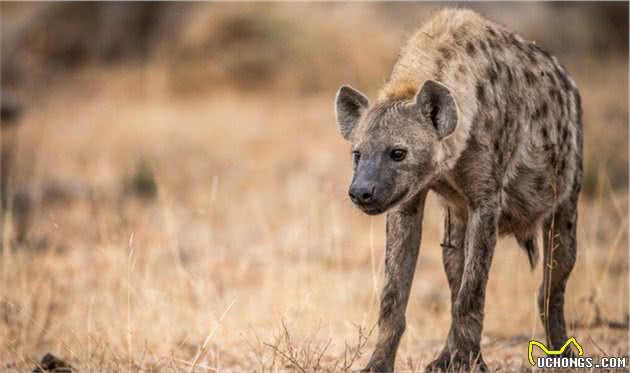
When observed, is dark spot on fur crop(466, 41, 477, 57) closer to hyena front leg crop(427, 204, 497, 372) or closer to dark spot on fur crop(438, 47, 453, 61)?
dark spot on fur crop(438, 47, 453, 61)

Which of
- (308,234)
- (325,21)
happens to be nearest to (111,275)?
(308,234)

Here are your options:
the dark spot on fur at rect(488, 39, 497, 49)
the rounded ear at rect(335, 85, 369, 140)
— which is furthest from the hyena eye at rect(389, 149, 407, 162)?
the dark spot on fur at rect(488, 39, 497, 49)

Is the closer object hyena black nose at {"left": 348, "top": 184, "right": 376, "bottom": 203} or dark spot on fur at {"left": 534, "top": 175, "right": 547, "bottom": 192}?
hyena black nose at {"left": 348, "top": 184, "right": 376, "bottom": 203}

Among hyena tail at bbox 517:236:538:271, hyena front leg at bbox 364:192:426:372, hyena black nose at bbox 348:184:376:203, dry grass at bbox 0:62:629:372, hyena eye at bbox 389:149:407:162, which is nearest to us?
hyena black nose at bbox 348:184:376:203

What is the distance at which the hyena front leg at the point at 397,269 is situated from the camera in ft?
13.0

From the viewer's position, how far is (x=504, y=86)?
407 centimetres

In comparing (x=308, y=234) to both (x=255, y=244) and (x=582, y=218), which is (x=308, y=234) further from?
(x=582, y=218)

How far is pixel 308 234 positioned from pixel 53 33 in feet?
34.1

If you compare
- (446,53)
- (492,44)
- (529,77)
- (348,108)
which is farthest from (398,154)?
(529,77)

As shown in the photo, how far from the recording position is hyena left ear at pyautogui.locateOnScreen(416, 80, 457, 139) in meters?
3.61

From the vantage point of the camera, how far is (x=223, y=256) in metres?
8.57

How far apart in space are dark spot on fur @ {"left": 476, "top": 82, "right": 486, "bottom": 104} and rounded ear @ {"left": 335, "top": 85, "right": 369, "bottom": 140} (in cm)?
49

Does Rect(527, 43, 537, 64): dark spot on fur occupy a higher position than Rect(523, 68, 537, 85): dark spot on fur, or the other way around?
Rect(527, 43, 537, 64): dark spot on fur

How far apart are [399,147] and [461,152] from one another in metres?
0.33
